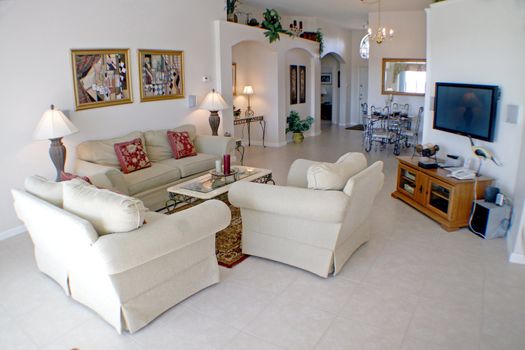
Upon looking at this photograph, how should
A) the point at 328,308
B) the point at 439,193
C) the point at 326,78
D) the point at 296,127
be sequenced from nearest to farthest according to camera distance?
the point at 328,308 < the point at 439,193 < the point at 296,127 < the point at 326,78

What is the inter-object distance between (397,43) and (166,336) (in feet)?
31.1

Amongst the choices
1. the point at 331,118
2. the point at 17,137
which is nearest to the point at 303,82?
the point at 331,118

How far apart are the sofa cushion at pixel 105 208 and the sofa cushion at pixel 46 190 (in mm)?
Answer: 226

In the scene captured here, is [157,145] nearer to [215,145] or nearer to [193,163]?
[193,163]

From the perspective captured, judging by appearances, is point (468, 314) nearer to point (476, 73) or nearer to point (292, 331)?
point (292, 331)

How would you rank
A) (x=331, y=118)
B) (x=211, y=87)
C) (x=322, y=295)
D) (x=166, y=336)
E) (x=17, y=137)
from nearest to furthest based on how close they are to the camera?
(x=166, y=336)
(x=322, y=295)
(x=17, y=137)
(x=211, y=87)
(x=331, y=118)

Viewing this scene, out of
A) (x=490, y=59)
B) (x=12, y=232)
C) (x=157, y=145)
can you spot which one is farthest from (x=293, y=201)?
(x=12, y=232)

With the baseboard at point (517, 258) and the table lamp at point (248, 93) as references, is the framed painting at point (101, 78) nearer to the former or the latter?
the table lamp at point (248, 93)

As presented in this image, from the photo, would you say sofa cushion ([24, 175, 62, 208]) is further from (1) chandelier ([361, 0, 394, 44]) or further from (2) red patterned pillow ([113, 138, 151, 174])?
(1) chandelier ([361, 0, 394, 44])

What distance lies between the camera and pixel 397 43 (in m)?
10.3

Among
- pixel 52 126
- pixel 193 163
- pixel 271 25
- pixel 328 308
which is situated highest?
pixel 271 25

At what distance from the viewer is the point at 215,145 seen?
6418mm

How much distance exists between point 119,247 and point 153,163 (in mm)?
3303

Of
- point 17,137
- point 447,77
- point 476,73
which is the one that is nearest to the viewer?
point 17,137
